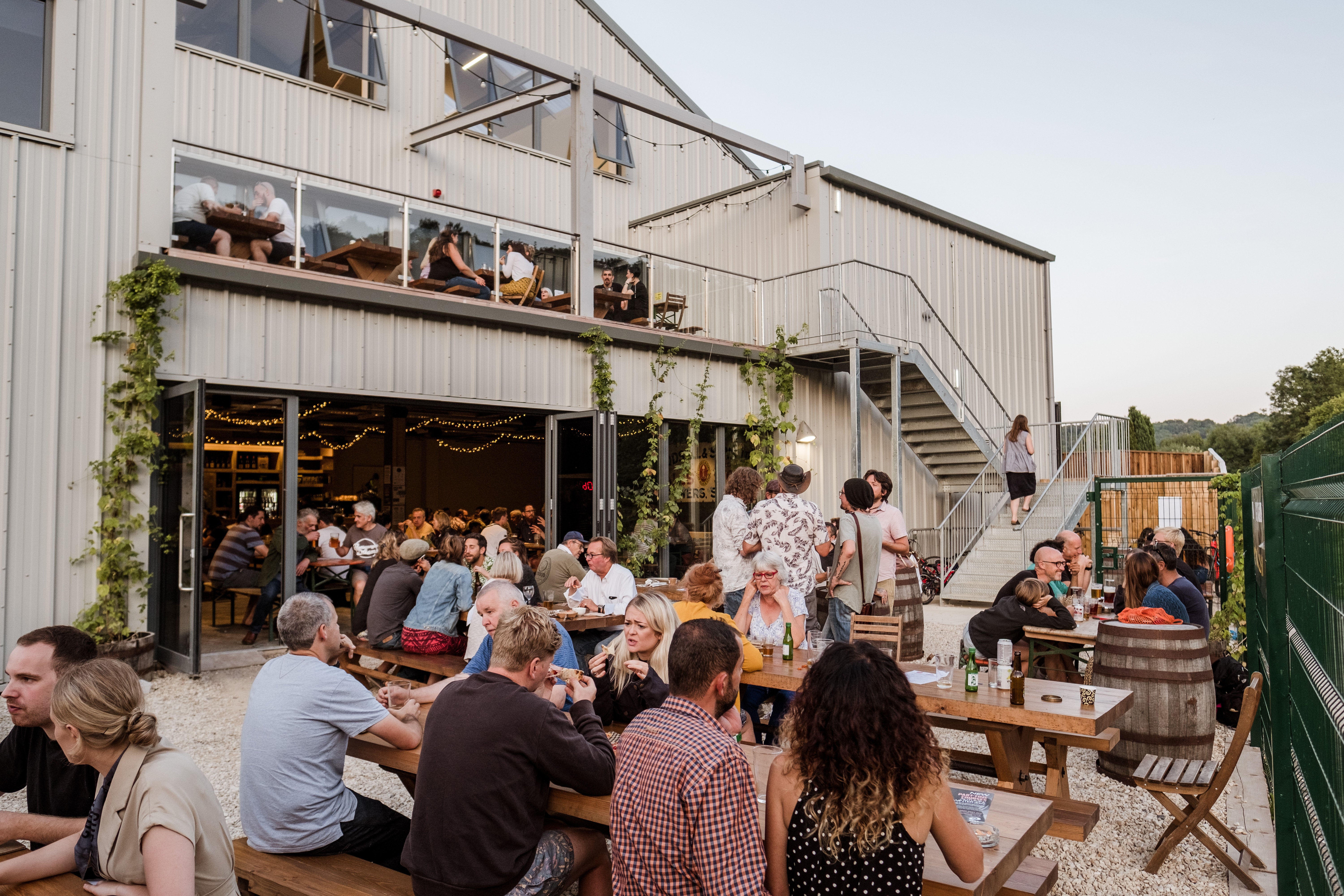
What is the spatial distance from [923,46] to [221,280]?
1226cm

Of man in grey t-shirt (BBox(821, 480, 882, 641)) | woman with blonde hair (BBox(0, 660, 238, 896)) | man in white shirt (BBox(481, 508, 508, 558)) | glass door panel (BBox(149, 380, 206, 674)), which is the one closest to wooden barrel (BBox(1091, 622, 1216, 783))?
man in grey t-shirt (BBox(821, 480, 882, 641))

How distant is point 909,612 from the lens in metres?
7.10

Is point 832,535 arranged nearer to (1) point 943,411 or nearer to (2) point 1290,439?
(1) point 943,411

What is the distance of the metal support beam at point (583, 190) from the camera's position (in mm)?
10953

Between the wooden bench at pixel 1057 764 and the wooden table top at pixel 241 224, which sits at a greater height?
the wooden table top at pixel 241 224

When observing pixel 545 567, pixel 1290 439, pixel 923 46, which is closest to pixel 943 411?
pixel 923 46

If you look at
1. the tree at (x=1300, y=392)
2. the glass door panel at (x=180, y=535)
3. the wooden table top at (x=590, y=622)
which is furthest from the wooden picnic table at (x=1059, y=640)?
the tree at (x=1300, y=392)

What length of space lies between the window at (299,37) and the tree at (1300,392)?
59226 millimetres

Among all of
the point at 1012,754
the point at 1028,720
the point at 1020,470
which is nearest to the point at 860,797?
the point at 1028,720

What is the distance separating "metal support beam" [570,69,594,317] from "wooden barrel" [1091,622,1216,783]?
7.66 meters

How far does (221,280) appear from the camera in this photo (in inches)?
323

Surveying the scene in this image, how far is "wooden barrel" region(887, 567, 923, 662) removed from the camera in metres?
7.01

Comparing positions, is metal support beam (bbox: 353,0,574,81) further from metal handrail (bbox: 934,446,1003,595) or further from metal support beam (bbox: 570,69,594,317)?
metal handrail (bbox: 934,446,1003,595)

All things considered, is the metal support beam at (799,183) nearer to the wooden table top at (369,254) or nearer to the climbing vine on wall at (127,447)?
the wooden table top at (369,254)
